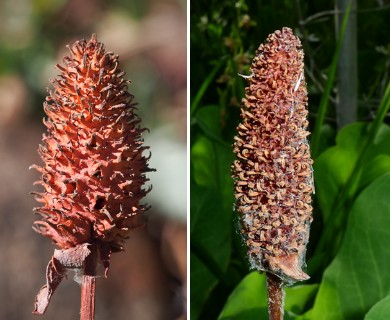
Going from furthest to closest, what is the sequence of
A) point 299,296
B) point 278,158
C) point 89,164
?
point 299,296, point 89,164, point 278,158

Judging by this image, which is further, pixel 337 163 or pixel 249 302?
pixel 337 163

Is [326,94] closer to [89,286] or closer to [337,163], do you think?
[337,163]

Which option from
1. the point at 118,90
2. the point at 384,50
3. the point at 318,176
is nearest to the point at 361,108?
the point at 384,50

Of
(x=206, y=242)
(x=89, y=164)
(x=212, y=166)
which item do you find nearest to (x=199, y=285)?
(x=206, y=242)

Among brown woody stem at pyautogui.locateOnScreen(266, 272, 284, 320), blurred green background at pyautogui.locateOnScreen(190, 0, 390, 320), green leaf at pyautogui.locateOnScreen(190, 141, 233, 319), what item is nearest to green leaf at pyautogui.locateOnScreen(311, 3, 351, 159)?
blurred green background at pyautogui.locateOnScreen(190, 0, 390, 320)

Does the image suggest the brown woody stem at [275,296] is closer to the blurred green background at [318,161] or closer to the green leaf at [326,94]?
the blurred green background at [318,161]

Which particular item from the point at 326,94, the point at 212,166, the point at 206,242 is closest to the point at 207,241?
the point at 206,242

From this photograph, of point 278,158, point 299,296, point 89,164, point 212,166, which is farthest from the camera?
point 212,166

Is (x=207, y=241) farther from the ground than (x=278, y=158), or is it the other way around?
(x=278, y=158)
